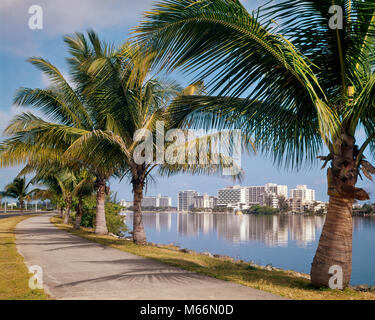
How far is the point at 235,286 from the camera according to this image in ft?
19.1

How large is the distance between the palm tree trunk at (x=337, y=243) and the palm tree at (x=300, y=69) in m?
0.02

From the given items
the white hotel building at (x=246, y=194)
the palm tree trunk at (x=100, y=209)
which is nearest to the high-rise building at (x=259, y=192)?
the white hotel building at (x=246, y=194)

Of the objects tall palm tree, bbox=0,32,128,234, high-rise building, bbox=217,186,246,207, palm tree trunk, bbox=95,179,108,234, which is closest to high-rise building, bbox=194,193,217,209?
high-rise building, bbox=217,186,246,207

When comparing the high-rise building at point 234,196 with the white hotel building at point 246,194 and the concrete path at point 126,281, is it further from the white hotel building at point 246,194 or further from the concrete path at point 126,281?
the concrete path at point 126,281

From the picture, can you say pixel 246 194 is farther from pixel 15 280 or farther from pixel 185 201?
pixel 15 280

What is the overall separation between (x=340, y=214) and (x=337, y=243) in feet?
1.62

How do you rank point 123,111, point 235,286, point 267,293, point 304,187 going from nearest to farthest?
point 267,293, point 235,286, point 123,111, point 304,187

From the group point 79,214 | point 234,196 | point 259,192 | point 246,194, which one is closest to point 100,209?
point 79,214

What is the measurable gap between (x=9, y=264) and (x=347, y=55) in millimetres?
8219

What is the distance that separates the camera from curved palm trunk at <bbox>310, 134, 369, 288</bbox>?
5789mm

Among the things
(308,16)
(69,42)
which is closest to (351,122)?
(308,16)

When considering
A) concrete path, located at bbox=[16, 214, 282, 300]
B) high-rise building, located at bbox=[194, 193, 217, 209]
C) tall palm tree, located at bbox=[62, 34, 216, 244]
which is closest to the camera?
concrete path, located at bbox=[16, 214, 282, 300]

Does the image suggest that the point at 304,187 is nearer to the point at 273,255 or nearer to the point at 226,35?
the point at 273,255

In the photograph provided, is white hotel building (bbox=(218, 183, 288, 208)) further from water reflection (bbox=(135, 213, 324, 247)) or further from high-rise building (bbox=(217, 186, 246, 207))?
water reflection (bbox=(135, 213, 324, 247))
